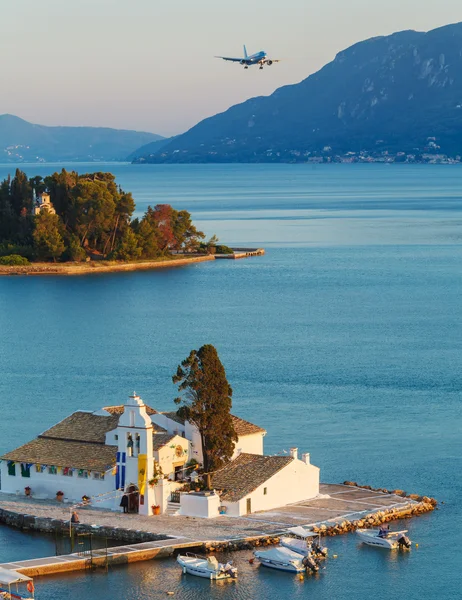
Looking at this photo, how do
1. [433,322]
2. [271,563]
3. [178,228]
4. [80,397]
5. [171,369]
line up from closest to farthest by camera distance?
[271,563] < [80,397] < [171,369] < [433,322] < [178,228]

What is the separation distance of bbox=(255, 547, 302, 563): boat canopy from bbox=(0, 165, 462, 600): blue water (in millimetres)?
453

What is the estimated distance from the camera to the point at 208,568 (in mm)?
32031

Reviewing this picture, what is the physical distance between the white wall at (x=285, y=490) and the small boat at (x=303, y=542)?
84.5 inches

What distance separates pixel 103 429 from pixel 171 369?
2402 centimetres

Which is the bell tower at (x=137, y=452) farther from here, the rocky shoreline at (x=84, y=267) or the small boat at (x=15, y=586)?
the rocky shoreline at (x=84, y=267)

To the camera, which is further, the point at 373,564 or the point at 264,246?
the point at 264,246

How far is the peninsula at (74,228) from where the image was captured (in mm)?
109438

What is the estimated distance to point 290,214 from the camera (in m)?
184

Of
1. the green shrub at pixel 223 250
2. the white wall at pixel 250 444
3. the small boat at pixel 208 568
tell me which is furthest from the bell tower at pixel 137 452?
the green shrub at pixel 223 250

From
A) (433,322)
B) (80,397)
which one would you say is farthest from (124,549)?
(433,322)

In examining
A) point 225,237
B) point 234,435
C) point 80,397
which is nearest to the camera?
point 234,435

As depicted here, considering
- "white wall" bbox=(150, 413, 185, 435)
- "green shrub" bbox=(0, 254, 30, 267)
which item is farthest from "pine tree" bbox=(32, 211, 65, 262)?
"white wall" bbox=(150, 413, 185, 435)

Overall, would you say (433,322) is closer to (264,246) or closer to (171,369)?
(171,369)

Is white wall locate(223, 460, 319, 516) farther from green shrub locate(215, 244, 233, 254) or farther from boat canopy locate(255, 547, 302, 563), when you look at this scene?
green shrub locate(215, 244, 233, 254)
